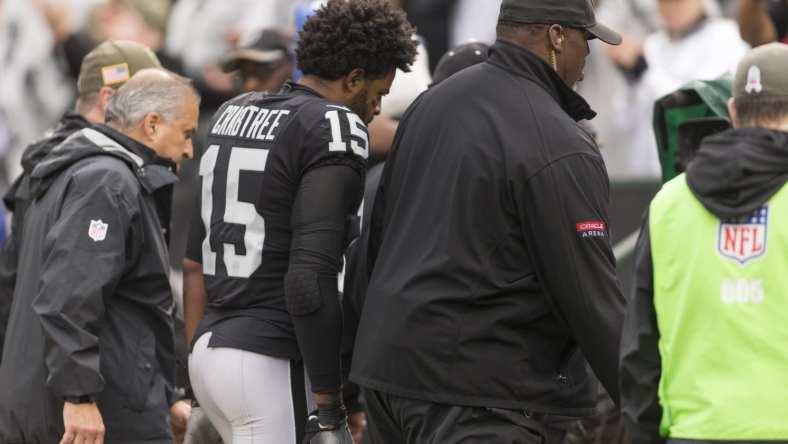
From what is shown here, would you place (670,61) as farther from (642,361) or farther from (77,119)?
(642,361)

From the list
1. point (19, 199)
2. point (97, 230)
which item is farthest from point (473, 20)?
point (97, 230)

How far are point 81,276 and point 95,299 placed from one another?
10 cm

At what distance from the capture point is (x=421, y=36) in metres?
10.2

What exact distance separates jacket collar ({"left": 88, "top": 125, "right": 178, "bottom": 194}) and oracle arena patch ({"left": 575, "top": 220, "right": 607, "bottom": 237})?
1.82 m

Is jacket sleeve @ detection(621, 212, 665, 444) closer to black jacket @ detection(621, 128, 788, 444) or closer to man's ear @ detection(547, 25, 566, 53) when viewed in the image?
black jacket @ detection(621, 128, 788, 444)

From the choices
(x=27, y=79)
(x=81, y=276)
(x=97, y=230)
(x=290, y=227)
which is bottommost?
(x=27, y=79)

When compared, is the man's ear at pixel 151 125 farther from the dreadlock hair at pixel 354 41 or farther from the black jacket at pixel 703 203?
the black jacket at pixel 703 203

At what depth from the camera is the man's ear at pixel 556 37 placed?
4.79m

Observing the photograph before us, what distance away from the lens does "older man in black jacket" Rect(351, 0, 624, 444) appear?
4.55m

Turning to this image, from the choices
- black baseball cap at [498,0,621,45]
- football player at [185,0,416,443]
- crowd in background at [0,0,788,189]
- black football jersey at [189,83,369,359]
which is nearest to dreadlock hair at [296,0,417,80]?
football player at [185,0,416,443]

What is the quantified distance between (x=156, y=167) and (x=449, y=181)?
1559mm

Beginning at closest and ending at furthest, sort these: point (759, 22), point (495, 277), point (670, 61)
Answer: point (495, 277), point (759, 22), point (670, 61)

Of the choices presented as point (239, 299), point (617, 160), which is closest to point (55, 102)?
point (617, 160)

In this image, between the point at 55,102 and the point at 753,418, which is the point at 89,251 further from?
the point at 55,102
